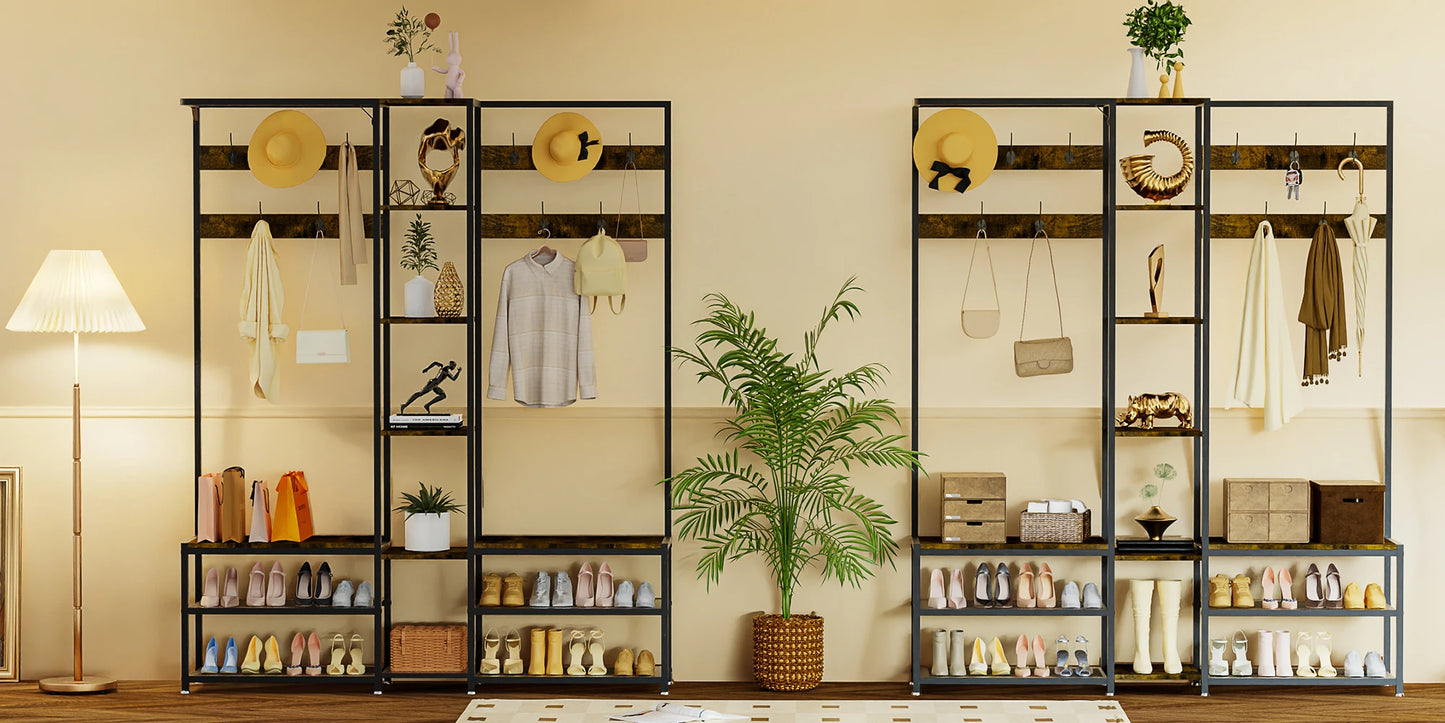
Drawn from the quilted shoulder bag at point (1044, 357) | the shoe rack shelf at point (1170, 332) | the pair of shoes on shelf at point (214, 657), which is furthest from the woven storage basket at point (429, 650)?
the quilted shoulder bag at point (1044, 357)

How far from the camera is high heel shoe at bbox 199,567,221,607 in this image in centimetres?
436

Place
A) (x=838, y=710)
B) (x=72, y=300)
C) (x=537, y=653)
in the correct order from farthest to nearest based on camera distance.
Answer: (x=537, y=653) → (x=72, y=300) → (x=838, y=710)

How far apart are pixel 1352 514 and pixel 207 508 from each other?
4.34 m

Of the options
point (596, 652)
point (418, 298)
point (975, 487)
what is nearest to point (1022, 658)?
point (975, 487)

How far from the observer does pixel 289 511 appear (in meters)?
4.30

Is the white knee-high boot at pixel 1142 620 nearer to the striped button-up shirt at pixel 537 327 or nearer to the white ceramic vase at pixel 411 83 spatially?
the striped button-up shirt at pixel 537 327

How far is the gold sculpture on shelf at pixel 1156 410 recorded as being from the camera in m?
4.29

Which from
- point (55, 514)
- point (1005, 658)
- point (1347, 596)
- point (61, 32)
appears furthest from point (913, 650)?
point (61, 32)

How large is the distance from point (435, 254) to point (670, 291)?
94cm

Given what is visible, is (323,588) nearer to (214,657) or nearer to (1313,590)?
(214,657)

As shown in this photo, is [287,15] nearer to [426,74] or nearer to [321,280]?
[426,74]

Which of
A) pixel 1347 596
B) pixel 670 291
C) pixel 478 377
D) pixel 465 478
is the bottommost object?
pixel 1347 596

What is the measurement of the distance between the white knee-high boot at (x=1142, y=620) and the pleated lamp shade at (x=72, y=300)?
3950 mm

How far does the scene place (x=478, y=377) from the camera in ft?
14.6
